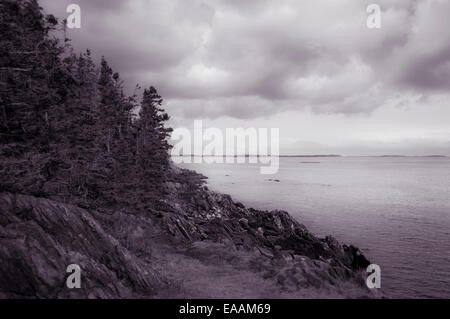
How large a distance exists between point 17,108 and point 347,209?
52.9m

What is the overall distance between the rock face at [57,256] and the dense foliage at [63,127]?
1431 mm

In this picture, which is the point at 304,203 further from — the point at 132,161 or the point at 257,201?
the point at 132,161

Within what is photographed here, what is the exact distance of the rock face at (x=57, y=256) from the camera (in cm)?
1118

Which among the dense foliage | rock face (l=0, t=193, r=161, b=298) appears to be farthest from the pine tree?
rock face (l=0, t=193, r=161, b=298)

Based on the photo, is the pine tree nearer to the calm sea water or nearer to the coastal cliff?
the coastal cliff

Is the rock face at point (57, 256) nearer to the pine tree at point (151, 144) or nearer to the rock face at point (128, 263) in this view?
the rock face at point (128, 263)

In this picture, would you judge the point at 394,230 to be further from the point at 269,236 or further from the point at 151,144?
the point at 151,144

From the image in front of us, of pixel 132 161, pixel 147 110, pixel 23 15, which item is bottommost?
pixel 132 161

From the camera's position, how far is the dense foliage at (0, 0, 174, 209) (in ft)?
49.5

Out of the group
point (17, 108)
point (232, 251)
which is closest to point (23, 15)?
point (17, 108)

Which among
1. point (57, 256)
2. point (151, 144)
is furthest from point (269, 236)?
point (57, 256)

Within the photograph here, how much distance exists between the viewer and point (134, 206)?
96.1 ft

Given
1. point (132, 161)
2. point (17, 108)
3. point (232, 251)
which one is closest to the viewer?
point (17, 108)

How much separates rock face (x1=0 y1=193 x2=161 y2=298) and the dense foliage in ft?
4.69
